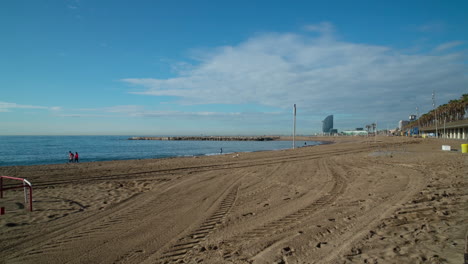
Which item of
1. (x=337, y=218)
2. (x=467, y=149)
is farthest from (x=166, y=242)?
(x=467, y=149)

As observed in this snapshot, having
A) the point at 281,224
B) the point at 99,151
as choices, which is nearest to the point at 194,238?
the point at 281,224

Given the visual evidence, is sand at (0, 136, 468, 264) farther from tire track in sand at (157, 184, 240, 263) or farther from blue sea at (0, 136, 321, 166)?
blue sea at (0, 136, 321, 166)

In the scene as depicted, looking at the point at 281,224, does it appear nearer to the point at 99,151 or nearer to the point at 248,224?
the point at 248,224

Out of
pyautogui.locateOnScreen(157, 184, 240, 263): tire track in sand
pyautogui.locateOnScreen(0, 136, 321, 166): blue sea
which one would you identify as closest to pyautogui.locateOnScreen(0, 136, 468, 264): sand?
pyautogui.locateOnScreen(157, 184, 240, 263): tire track in sand

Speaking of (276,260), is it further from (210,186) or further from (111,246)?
(210,186)

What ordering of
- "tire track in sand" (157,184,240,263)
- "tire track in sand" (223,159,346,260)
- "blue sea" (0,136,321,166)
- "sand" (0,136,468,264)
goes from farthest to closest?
1. "blue sea" (0,136,321,166)
2. "tire track in sand" (223,159,346,260)
3. "tire track in sand" (157,184,240,263)
4. "sand" (0,136,468,264)

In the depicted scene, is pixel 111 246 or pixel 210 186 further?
pixel 210 186

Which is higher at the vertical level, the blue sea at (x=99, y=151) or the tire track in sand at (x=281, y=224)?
the tire track in sand at (x=281, y=224)

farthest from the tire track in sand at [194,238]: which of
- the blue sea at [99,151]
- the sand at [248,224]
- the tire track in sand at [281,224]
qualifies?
the blue sea at [99,151]

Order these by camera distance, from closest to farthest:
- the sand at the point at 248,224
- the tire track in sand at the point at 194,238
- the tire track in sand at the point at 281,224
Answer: the sand at the point at 248,224, the tire track in sand at the point at 194,238, the tire track in sand at the point at 281,224

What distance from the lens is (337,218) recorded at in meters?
5.83

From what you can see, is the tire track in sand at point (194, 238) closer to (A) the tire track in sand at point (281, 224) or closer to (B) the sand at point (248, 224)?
(B) the sand at point (248, 224)

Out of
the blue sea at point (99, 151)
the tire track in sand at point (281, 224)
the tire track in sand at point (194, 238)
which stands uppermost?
the tire track in sand at point (281, 224)

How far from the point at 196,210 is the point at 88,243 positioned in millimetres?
2793
